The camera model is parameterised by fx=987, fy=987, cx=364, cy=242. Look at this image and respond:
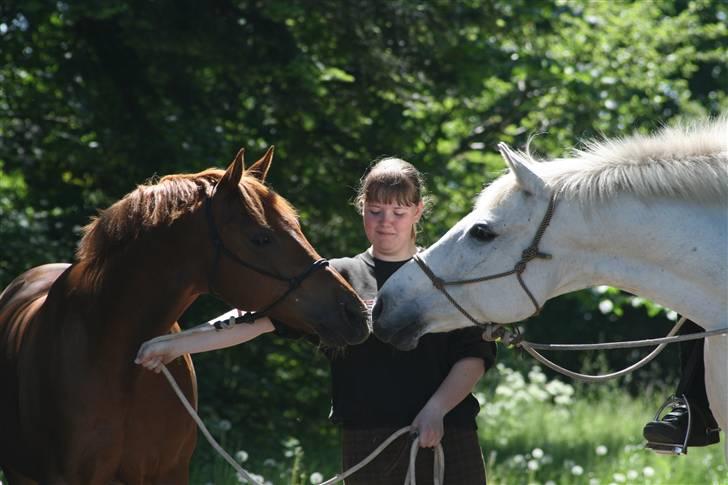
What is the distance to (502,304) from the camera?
3.28m

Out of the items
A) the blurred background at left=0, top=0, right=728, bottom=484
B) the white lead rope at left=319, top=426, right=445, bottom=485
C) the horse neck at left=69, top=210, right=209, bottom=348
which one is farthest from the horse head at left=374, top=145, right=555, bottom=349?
the blurred background at left=0, top=0, right=728, bottom=484

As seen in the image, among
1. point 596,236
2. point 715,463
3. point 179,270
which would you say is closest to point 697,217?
point 596,236

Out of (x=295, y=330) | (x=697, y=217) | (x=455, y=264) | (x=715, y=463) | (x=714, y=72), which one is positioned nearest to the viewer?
(x=697, y=217)

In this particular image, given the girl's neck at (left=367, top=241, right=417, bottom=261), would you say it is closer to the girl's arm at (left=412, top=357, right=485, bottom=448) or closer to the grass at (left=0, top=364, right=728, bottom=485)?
the girl's arm at (left=412, top=357, right=485, bottom=448)

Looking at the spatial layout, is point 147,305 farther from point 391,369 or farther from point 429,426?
point 429,426

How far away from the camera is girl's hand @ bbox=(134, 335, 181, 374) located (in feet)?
11.6

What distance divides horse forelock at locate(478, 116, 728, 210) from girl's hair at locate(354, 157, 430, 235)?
0.40 metres

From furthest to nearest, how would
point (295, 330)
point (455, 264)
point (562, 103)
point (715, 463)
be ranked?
point (562, 103) < point (715, 463) < point (295, 330) < point (455, 264)

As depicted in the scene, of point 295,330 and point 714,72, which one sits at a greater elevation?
point 714,72

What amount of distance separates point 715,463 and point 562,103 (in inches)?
140

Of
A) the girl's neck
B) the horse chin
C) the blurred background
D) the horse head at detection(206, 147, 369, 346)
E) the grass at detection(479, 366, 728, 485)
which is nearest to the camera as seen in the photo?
the horse chin

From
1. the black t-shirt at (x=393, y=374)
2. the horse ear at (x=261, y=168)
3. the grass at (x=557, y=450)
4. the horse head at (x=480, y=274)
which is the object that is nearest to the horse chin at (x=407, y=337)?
the horse head at (x=480, y=274)

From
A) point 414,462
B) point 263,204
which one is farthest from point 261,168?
point 414,462

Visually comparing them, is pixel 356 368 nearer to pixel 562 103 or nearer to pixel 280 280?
pixel 280 280
